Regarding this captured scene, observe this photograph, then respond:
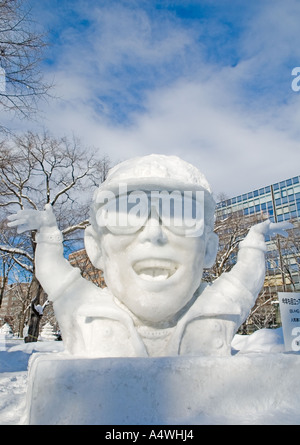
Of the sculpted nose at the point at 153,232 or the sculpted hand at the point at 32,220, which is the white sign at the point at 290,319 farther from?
the sculpted hand at the point at 32,220

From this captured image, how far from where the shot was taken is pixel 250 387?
173 cm

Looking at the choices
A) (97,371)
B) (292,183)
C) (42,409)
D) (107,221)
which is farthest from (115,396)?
(292,183)

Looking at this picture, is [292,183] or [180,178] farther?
[292,183]

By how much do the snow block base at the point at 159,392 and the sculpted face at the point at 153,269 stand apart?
0.45 metres

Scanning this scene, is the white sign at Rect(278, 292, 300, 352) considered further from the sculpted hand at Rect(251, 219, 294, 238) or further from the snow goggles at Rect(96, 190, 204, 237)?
the snow goggles at Rect(96, 190, 204, 237)

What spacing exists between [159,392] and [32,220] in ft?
4.98

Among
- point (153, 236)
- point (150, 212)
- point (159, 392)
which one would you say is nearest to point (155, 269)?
point (153, 236)

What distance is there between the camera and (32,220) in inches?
96.4

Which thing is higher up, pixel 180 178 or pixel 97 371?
pixel 180 178

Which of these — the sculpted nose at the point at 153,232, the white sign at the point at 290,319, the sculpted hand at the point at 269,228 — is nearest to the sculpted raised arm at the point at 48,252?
the sculpted nose at the point at 153,232

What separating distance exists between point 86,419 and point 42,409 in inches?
8.3

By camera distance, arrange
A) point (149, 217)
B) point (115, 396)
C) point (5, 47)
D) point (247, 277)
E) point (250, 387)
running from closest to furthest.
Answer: point (115, 396) < point (250, 387) < point (149, 217) < point (247, 277) < point (5, 47)

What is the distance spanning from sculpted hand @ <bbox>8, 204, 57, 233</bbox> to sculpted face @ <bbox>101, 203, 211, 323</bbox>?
0.56 m
